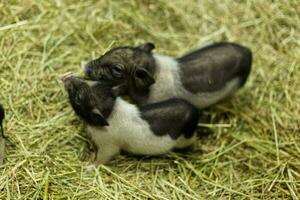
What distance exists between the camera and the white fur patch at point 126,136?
5125mm

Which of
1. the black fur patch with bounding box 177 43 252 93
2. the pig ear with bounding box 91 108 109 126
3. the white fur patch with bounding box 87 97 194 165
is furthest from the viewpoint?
the black fur patch with bounding box 177 43 252 93

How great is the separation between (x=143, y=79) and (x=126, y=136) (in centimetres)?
59

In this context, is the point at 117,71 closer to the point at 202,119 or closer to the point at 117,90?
the point at 117,90

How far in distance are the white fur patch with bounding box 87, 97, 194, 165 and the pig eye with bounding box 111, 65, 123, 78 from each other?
0.25 meters

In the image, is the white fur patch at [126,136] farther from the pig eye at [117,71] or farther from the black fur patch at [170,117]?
the pig eye at [117,71]

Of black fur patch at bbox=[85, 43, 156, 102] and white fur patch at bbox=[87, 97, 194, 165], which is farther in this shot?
black fur patch at bbox=[85, 43, 156, 102]

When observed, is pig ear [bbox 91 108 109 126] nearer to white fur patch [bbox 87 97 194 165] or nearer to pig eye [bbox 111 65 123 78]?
white fur patch [bbox 87 97 194 165]

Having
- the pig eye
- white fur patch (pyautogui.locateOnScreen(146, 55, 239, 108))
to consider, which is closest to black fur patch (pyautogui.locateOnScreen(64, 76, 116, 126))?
the pig eye

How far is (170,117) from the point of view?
5129 millimetres

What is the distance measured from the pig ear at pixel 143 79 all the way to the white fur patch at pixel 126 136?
0.88ft

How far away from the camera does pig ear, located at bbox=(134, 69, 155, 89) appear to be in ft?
17.3

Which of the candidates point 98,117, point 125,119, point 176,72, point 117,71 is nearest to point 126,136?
point 125,119

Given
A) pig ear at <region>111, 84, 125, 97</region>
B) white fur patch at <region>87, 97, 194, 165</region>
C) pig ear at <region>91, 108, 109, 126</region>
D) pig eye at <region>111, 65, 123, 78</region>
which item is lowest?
white fur patch at <region>87, 97, 194, 165</region>

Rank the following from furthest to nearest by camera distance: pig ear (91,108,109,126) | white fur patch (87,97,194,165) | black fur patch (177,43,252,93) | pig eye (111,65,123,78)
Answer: black fur patch (177,43,252,93)
pig eye (111,65,123,78)
white fur patch (87,97,194,165)
pig ear (91,108,109,126)
